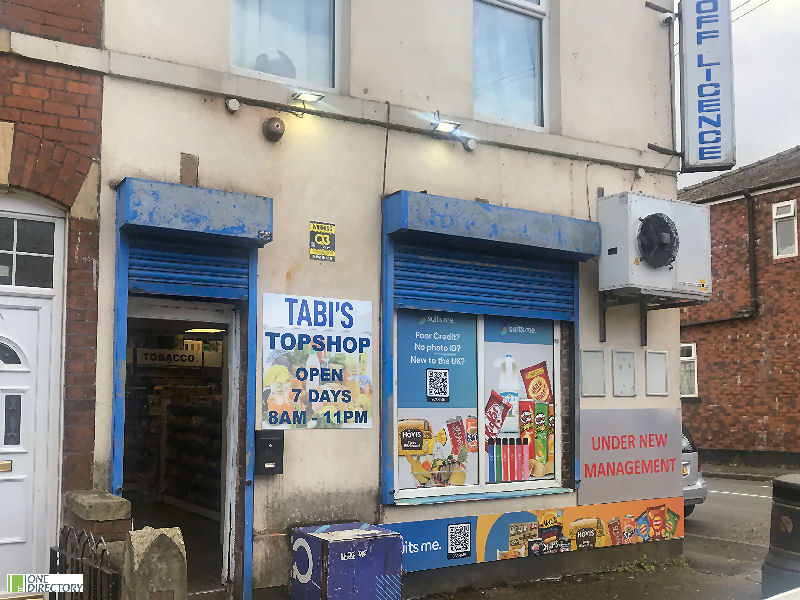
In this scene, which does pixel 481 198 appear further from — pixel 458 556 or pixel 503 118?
pixel 458 556

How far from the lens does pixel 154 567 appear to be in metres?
4.45

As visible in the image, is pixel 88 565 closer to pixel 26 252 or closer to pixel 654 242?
pixel 26 252

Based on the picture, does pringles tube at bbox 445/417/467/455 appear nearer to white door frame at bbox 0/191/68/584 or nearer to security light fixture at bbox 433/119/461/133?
security light fixture at bbox 433/119/461/133

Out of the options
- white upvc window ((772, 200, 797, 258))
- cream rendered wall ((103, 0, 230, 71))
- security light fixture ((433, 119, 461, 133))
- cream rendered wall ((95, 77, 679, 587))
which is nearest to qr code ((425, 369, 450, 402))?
cream rendered wall ((95, 77, 679, 587))

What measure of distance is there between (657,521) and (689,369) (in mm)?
14151

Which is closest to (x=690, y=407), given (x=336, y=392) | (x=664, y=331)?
(x=664, y=331)

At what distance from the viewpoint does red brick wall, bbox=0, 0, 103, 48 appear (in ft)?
19.4

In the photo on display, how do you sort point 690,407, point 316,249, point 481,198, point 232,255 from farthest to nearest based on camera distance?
point 690,407 < point 481,198 < point 316,249 < point 232,255

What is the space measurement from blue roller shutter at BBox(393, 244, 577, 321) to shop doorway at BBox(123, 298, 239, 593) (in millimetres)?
1780

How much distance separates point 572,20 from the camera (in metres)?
9.00

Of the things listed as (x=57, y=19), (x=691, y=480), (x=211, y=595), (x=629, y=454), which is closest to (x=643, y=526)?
(x=629, y=454)

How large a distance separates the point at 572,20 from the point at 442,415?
4.55m

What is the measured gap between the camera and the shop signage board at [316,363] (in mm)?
6898

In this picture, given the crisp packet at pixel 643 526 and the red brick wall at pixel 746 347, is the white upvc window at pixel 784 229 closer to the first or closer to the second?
the red brick wall at pixel 746 347
